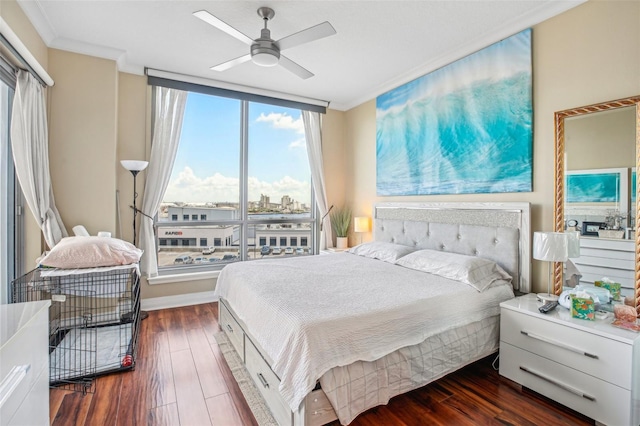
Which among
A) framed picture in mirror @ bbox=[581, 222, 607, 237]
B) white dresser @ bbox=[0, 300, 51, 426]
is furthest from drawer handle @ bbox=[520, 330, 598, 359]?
white dresser @ bbox=[0, 300, 51, 426]

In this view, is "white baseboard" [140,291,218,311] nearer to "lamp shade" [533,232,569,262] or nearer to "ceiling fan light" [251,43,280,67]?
"ceiling fan light" [251,43,280,67]

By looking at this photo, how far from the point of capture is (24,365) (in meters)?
1.02

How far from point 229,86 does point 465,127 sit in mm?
2833

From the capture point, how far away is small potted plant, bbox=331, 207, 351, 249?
4.65 meters

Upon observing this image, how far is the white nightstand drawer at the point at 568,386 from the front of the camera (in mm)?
1668

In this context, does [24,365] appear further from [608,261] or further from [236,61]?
[608,261]

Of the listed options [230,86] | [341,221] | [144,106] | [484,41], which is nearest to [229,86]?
[230,86]

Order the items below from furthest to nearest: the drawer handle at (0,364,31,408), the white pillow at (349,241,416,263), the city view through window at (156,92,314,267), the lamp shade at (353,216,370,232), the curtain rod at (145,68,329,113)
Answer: the lamp shade at (353,216,370,232) < the city view through window at (156,92,314,267) < the curtain rod at (145,68,329,113) < the white pillow at (349,241,416,263) < the drawer handle at (0,364,31,408)

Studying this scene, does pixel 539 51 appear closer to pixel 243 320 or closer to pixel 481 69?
pixel 481 69

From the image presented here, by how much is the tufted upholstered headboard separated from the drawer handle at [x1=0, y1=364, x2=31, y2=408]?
2964 millimetres

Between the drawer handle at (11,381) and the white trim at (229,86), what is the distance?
3.42m

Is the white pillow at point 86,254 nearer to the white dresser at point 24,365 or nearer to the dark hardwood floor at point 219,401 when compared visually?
the dark hardwood floor at point 219,401

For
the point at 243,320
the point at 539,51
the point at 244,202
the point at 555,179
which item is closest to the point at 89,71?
the point at 244,202

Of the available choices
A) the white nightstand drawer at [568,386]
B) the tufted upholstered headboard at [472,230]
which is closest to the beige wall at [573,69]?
the tufted upholstered headboard at [472,230]
